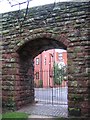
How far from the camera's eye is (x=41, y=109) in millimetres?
8125

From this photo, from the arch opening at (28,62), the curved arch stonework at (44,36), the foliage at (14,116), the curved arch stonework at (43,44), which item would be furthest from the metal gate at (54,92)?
the curved arch stonework at (44,36)

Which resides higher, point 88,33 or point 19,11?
point 19,11

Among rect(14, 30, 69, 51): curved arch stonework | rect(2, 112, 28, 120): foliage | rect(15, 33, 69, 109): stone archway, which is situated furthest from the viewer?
rect(15, 33, 69, 109): stone archway

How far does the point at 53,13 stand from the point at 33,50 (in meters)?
1.65

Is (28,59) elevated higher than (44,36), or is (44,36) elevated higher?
(44,36)

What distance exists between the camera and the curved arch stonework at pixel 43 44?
6883 mm

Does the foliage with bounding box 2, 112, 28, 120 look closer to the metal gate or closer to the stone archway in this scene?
the stone archway

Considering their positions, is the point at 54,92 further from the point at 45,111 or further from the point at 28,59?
the point at 45,111

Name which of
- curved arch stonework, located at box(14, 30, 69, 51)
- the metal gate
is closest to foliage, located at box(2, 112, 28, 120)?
curved arch stonework, located at box(14, 30, 69, 51)

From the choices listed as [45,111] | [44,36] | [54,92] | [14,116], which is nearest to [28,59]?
[44,36]

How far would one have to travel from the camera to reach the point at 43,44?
8.26 metres

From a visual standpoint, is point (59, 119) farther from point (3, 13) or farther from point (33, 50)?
point (3, 13)

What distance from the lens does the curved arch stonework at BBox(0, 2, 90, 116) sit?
688cm

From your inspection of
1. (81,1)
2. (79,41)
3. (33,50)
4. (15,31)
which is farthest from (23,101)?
(81,1)
